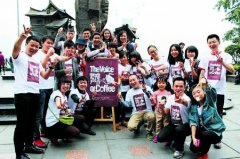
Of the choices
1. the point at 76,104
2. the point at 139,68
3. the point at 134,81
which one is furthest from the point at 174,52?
the point at 76,104

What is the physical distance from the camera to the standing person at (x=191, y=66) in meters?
4.68

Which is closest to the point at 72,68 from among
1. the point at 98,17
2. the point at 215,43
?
the point at 215,43

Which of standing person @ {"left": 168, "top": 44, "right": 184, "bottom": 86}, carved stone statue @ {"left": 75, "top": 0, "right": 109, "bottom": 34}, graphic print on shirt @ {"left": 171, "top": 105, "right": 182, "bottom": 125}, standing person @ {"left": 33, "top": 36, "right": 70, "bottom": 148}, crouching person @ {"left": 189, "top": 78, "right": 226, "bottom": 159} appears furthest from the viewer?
carved stone statue @ {"left": 75, "top": 0, "right": 109, "bottom": 34}

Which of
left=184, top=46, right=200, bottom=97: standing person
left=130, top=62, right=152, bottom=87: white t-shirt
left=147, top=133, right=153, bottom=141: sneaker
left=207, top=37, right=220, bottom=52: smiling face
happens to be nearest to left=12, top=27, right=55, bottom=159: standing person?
left=147, top=133, right=153, bottom=141: sneaker

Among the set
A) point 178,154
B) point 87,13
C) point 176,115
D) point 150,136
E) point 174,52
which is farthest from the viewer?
point 87,13

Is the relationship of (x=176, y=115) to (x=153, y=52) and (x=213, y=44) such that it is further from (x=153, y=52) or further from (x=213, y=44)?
(x=153, y=52)

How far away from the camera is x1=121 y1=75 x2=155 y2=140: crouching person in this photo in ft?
16.6

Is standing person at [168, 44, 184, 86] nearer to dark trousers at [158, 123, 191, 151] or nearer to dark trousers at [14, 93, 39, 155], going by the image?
dark trousers at [158, 123, 191, 151]

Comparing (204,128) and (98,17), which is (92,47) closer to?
(204,128)

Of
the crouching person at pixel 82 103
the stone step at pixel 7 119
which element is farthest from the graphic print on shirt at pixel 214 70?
the stone step at pixel 7 119

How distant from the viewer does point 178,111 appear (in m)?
4.27

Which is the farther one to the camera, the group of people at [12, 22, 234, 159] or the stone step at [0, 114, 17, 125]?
the stone step at [0, 114, 17, 125]

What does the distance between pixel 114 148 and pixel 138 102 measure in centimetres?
116

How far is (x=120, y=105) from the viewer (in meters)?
5.66
